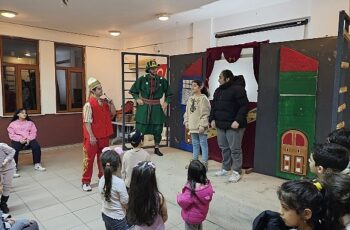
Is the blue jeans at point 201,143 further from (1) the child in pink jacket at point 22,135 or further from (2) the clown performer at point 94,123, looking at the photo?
(1) the child in pink jacket at point 22,135

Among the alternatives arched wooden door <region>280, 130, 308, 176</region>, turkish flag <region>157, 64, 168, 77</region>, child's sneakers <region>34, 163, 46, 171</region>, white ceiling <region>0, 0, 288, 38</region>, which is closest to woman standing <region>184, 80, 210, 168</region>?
arched wooden door <region>280, 130, 308, 176</region>

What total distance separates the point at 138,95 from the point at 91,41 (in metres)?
2.78

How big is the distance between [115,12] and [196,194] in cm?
331

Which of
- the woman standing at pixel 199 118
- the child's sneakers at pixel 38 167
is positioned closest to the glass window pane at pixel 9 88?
the child's sneakers at pixel 38 167

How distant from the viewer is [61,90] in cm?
580

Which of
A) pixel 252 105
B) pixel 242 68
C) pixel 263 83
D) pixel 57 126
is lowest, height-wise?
pixel 57 126

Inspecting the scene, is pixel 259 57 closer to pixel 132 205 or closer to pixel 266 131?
pixel 266 131

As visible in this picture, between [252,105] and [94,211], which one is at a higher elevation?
[252,105]

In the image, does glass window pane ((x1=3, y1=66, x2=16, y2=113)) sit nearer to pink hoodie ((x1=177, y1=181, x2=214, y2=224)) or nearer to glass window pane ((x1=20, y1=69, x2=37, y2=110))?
glass window pane ((x1=20, y1=69, x2=37, y2=110))

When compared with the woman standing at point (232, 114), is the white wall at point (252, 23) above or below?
above

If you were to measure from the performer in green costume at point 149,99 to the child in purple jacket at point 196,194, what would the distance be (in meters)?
2.20

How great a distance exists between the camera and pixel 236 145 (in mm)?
3066

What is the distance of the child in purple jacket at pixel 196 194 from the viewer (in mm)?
1874

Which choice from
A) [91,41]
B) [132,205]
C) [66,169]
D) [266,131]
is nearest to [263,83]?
[266,131]
